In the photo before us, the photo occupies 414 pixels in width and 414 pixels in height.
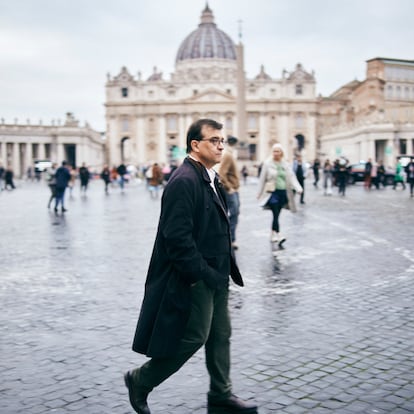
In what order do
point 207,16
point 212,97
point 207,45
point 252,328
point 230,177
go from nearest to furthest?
1. point 252,328
2. point 230,177
3. point 212,97
4. point 207,45
5. point 207,16

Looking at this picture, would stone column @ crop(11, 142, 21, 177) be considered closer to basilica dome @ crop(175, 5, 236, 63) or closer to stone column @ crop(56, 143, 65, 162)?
stone column @ crop(56, 143, 65, 162)

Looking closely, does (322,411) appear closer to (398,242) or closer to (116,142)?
(398,242)

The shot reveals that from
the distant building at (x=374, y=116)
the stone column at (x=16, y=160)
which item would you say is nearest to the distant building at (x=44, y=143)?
the stone column at (x=16, y=160)

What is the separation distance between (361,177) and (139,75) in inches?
2679

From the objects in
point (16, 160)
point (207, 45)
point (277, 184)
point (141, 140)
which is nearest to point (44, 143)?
point (16, 160)

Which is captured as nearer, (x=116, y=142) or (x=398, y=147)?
(x=398, y=147)

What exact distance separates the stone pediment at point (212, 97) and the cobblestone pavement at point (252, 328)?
81.9m

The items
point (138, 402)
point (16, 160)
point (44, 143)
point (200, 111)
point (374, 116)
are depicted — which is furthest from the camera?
point (200, 111)

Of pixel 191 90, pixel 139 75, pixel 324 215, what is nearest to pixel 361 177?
pixel 324 215

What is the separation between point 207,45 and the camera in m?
107

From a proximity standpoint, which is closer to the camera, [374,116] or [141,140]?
[374,116]

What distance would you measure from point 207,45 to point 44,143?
36.3 meters

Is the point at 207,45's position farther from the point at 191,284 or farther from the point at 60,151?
the point at 191,284

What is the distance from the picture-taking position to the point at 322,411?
357cm
